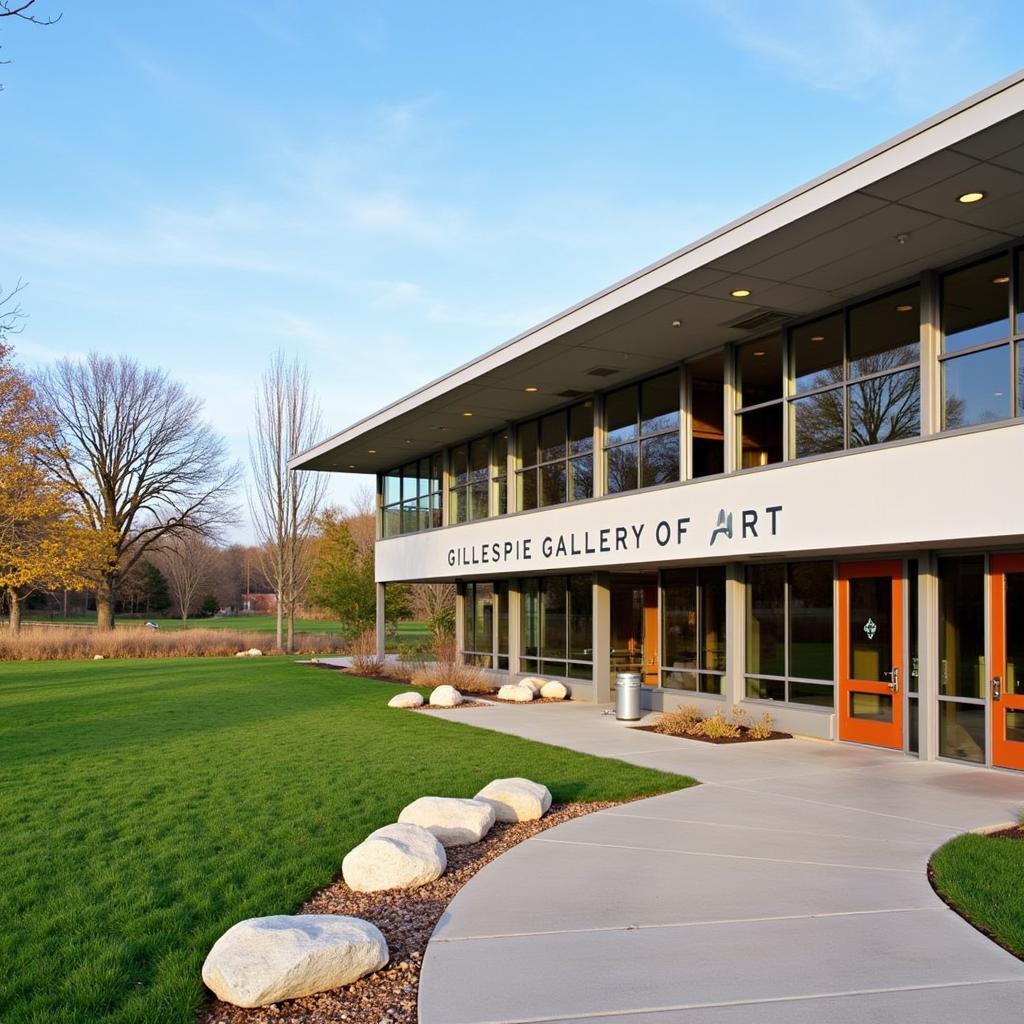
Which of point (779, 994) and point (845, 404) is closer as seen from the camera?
point (779, 994)

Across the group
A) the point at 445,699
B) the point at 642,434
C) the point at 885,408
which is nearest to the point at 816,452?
the point at 885,408

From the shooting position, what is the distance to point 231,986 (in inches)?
185

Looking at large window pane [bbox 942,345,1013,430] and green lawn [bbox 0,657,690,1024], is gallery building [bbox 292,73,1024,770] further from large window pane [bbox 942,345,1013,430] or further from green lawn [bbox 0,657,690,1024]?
green lawn [bbox 0,657,690,1024]

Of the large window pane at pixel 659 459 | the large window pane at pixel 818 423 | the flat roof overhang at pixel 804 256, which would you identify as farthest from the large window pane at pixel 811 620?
the flat roof overhang at pixel 804 256

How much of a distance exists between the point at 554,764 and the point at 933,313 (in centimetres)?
728

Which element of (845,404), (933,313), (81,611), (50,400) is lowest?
(81,611)

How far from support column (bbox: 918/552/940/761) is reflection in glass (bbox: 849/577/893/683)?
2.54 feet

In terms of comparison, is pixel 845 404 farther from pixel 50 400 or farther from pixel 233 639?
pixel 50 400

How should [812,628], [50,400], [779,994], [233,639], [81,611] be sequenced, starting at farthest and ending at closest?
[81,611]
[50,400]
[233,639]
[812,628]
[779,994]

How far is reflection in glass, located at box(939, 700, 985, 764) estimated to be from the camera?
11.9m

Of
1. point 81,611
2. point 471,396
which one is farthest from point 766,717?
point 81,611

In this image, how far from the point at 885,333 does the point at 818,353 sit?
129 centimetres

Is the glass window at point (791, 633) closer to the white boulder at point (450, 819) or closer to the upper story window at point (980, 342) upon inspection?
the upper story window at point (980, 342)

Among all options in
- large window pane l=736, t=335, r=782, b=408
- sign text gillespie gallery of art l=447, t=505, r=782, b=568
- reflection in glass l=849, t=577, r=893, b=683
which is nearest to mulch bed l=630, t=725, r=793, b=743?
reflection in glass l=849, t=577, r=893, b=683
